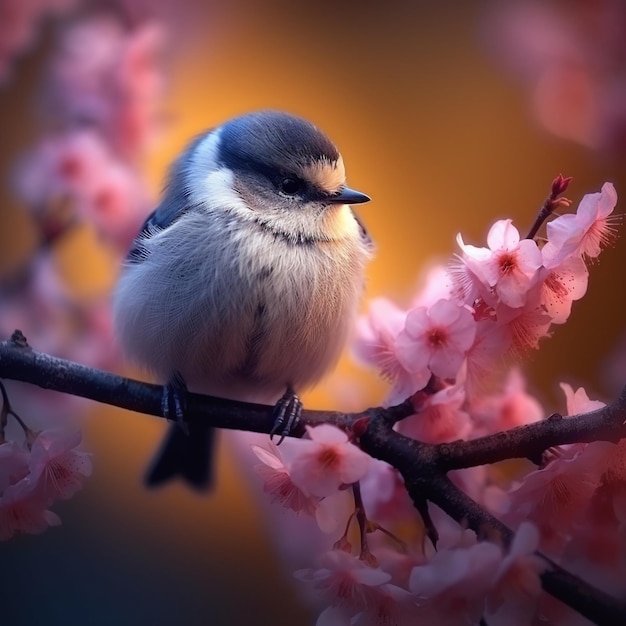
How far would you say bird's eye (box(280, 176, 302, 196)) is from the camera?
706mm

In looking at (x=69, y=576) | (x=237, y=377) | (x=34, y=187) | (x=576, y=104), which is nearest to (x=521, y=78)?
(x=576, y=104)

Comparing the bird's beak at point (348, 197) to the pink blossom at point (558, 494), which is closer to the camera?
the pink blossom at point (558, 494)

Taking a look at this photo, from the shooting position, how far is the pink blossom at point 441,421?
607 millimetres

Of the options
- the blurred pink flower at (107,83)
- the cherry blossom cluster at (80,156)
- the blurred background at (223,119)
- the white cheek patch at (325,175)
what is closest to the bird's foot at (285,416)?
the blurred background at (223,119)

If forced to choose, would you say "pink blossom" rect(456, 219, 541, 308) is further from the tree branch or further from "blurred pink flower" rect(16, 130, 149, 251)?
"blurred pink flower" rect(16, 130, 149, 251)

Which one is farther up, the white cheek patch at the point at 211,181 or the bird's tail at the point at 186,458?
the white cheek patch at the point at 211,181

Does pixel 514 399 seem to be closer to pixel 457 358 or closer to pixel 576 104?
pixel 457 358

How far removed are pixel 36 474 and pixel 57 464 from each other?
19mm

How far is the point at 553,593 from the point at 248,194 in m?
0.46

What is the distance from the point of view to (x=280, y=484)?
1.81 ft

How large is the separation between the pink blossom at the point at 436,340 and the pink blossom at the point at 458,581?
15 centimetres

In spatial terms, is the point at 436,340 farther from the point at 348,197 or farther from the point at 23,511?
the point at 23,511

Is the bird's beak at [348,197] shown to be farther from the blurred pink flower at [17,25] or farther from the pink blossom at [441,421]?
the blurred pink flower at [17,25]

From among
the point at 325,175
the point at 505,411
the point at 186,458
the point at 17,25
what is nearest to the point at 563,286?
the point at 505,411
